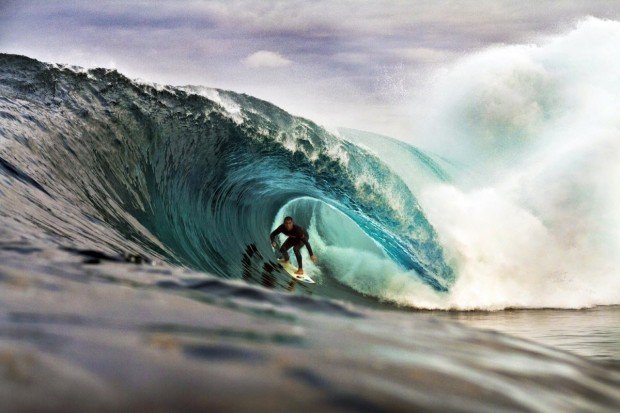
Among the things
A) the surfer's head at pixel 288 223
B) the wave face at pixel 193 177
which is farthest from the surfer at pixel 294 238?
the wave face at pixel 193 177

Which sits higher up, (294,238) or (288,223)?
(288,223)

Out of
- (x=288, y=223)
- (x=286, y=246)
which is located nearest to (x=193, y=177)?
(x=288, y=223)

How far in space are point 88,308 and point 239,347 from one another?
0.63m

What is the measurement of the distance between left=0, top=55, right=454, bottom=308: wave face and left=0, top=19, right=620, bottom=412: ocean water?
0.04 meters

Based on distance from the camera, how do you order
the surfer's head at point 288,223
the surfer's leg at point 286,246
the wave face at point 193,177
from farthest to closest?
the surfer's leg at point 286,246 < the surfer's head at point 288,223 < the wave face at point 193,177

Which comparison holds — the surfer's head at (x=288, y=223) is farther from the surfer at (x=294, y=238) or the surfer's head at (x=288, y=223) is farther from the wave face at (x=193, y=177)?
the wave face at (x=193, y=177)

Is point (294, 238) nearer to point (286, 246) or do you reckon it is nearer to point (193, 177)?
point (286, 246)

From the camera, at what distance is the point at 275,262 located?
450 inches

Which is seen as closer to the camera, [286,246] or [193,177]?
[193,177]

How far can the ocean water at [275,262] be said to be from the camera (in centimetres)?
147

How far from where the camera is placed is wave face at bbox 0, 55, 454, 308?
21.9ft

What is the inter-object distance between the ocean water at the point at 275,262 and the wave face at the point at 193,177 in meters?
0.04

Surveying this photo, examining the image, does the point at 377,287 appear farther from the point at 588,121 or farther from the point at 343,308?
the point at 343,308

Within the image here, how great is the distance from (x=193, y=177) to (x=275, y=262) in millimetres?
2179
